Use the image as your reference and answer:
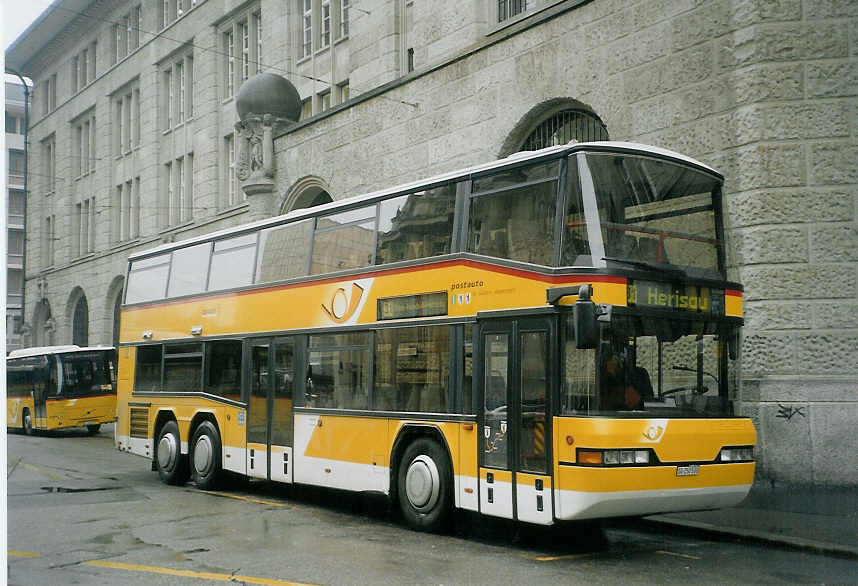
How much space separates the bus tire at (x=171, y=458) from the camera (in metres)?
16.0

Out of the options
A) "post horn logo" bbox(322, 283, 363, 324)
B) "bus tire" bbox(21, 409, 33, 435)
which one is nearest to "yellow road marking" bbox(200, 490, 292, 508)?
"post horn logo" bbox(322, 283, 363, 324)

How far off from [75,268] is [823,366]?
40.8 metres

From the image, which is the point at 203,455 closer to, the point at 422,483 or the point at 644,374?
the point at 422,483

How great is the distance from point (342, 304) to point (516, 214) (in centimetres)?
312

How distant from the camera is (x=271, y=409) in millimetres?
13898

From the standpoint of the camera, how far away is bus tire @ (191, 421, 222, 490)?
49.8 ft

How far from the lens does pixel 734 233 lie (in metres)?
14.4

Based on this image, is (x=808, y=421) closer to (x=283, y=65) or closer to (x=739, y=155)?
(x=739, y=155)

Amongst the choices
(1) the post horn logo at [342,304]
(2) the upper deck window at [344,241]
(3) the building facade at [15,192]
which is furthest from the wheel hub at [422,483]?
(3) the building facade at [15,192]

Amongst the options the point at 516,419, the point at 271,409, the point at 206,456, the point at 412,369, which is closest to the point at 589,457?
the point at 516,419

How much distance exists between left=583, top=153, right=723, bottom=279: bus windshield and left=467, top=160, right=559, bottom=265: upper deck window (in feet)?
1.59

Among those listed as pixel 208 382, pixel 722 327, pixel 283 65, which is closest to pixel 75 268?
pixel 283 65

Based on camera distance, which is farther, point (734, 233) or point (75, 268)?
point (75, 268)

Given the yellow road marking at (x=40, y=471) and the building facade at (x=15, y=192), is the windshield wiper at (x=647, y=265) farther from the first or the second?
the building facade at (x=15, y=192)
